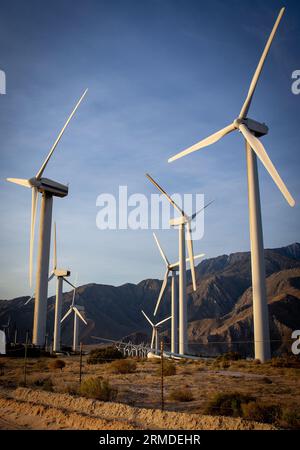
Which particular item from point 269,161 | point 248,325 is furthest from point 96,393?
point 248,325

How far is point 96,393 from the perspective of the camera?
19.1 m

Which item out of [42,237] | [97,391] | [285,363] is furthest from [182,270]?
[97,391]

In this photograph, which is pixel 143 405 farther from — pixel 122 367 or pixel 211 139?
pixel 211 139

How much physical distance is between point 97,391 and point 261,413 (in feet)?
26.3

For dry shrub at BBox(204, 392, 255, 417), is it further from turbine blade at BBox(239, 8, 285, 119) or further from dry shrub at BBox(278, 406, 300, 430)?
turbine blade at BBox(239, 8, 285, 119)

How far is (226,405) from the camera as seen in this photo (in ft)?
54.3

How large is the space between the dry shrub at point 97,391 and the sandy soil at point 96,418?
1464mm

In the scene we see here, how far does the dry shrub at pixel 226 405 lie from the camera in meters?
15.6

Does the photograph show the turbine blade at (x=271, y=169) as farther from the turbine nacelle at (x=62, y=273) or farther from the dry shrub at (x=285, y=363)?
the turbine nacelle at (x=62, y=273)

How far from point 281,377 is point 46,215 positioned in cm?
5177

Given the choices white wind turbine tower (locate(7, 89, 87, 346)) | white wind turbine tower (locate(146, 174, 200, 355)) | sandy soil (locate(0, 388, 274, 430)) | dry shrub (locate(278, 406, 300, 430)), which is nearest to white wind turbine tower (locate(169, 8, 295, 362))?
white wind turbine tower (locate(146, 174, 200, 355))

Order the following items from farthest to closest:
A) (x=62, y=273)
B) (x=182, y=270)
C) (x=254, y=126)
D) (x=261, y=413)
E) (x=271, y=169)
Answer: (x=62, y=273) < (x=182, y=270) < (x=254, y=126) < (x=271, y=169) < (x=261, y=413)

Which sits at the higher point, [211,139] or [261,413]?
[211,139]

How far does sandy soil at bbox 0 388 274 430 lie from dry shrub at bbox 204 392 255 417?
2475mm
